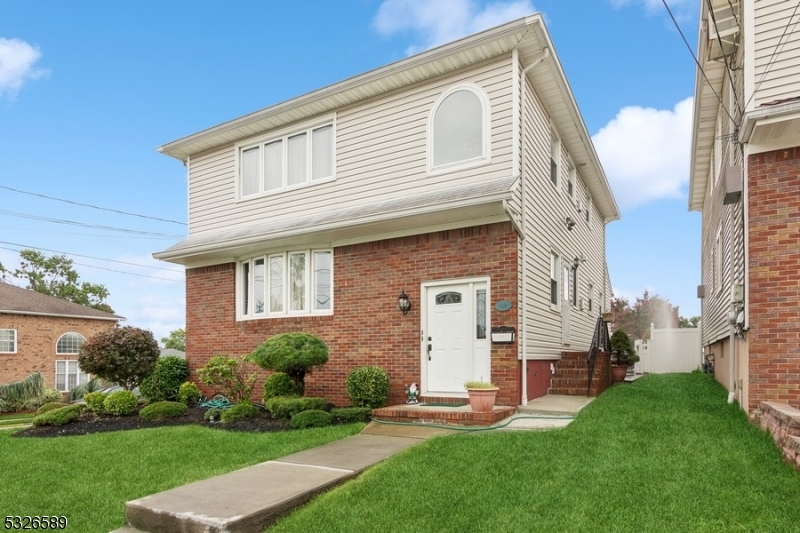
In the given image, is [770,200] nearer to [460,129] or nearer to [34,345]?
[460,129]

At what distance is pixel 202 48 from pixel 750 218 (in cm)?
1399

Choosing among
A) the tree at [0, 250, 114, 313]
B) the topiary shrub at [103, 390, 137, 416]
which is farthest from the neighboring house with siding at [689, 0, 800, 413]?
the tree at [0, 250, 114, 313]

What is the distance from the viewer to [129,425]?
8.81 m

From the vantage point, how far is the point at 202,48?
14.8 metres

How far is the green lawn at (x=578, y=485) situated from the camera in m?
3.58

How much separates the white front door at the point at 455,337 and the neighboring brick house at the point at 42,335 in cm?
1872

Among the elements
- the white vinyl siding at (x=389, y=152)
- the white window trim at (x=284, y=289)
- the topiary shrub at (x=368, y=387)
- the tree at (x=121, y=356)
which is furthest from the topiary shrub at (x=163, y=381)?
the topiary shrub at (x=368, y=387)

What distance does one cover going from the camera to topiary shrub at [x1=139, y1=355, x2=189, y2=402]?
11.6 m

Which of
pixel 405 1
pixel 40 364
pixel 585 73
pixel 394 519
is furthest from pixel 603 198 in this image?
pixel 40 364

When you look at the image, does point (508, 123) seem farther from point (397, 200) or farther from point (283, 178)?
point (283, 178)

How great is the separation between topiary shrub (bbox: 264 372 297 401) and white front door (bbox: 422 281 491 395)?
8.54ft

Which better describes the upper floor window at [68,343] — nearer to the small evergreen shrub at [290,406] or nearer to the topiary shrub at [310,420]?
the small evergreen shrub at [290,406]

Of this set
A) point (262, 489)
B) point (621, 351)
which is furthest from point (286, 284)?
point (621, 351)

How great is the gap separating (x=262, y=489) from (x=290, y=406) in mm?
3768
